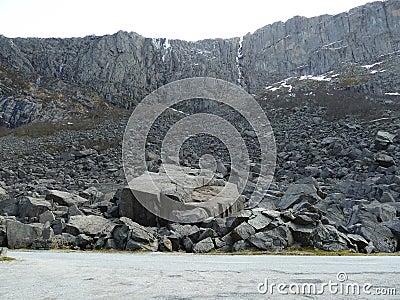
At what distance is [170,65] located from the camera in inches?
3541

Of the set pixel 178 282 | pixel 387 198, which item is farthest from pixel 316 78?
pixel 178 282

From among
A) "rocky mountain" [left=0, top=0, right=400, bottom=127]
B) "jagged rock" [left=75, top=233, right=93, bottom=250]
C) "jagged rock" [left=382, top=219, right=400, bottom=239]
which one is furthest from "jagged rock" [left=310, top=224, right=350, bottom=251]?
"rocky mountain" [left=0, top=0, right=400, bottom=127]

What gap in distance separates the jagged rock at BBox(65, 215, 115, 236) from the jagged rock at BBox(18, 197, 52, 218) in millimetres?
3418

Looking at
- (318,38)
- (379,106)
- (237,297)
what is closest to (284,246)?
(237,297)

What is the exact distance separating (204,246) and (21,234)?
7.87 meters

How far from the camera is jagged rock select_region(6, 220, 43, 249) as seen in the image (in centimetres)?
1587

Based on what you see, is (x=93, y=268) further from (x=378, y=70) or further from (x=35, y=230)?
(x=378, y=70)

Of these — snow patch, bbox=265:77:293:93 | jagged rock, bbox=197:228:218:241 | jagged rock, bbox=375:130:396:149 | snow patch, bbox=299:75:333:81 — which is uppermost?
snow patch, bbox=299:75:333:81

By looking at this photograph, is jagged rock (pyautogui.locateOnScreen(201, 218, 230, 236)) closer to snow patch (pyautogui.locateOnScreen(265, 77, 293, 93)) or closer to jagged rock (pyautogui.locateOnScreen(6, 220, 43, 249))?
jagged rock (pyautogui.locateOnScreen(6, 220, 43, 249))

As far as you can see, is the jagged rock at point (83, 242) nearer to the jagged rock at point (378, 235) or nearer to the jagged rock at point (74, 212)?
the jagged rock at point (74, 212)

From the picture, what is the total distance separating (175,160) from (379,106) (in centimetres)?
3036

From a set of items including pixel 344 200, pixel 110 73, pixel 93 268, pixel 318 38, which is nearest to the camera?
pixel 93 268

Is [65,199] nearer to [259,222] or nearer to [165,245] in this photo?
[165,245]

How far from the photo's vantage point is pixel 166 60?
90688 millimetres
